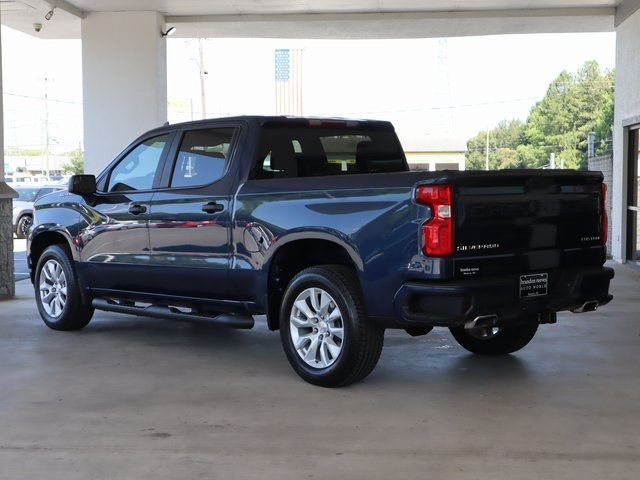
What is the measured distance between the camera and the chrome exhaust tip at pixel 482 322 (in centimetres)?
516

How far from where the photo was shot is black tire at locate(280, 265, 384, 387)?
5473mm

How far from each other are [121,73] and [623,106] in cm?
823

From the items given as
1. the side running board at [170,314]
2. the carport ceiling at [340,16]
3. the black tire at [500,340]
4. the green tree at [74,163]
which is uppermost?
the green tree at [74,163]

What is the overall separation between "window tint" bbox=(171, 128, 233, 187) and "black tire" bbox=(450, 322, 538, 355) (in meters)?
2.26

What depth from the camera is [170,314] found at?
272 inches

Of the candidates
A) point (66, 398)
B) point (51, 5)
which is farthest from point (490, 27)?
point (66, 398)

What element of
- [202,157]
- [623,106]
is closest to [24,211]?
[623,106]

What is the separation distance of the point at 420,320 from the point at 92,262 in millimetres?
3586

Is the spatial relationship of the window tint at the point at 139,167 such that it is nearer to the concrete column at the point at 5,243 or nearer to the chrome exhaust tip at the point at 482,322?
the chrome exhaust tip at the point at 482,322

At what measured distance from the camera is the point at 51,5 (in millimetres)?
12859

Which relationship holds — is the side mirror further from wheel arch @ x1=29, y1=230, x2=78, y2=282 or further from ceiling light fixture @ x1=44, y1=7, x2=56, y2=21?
ceiling light fixture @ x1=44, y1=7, x2=56, y2=21

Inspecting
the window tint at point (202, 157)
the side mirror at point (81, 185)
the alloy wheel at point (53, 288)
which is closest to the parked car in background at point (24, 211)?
the alloy wheel at point (53, 288)

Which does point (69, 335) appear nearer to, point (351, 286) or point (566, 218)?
point (351, 286)

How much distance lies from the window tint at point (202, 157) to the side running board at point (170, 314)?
1.05 m
